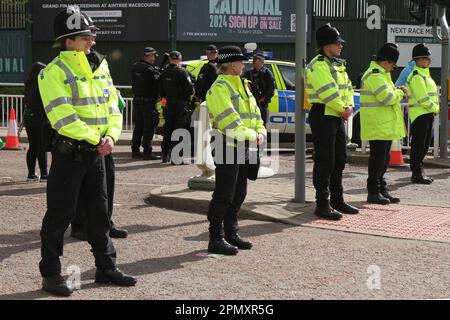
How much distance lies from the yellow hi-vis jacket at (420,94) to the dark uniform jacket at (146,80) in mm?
4745

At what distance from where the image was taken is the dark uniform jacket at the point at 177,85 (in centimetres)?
1404

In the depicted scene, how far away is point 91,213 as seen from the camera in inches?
241

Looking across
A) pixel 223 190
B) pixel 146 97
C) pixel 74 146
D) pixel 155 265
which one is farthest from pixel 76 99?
pixel 146 97

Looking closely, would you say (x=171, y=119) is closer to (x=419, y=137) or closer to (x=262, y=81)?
(x=262, y=81)

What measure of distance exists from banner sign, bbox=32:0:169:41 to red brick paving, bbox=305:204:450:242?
15379 mm

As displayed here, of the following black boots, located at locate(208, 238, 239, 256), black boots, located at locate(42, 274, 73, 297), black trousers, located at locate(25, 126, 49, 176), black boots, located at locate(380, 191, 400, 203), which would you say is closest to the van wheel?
black boots, located at locate(380, 191, 400, 203)

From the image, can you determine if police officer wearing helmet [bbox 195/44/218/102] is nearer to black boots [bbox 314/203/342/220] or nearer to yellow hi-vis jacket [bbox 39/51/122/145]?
black boots [bbox 314/203/342/220]

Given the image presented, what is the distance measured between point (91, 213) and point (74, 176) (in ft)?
1.18

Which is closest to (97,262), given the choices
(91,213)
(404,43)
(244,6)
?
(91,213)

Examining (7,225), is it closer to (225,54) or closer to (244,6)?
(225,54)

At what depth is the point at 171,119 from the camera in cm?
1414

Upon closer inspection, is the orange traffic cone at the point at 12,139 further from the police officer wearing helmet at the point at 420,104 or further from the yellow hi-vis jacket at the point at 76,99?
the yellow hi-vis jacket at the point at 76,99

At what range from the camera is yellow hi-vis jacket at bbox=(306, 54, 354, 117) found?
28.6ft

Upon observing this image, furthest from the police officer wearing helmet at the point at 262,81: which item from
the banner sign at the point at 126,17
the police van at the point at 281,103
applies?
the banner sign at the point at 126,17
